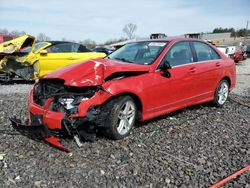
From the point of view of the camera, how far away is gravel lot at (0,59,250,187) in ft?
11.3

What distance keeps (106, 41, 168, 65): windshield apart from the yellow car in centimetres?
453

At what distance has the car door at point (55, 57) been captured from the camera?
9.84m

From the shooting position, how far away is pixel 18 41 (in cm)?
971

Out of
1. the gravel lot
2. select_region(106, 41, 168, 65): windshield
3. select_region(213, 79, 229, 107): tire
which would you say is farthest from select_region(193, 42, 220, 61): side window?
the gravel lot

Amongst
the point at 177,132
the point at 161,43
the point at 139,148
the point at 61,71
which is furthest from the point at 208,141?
the point at 61,71

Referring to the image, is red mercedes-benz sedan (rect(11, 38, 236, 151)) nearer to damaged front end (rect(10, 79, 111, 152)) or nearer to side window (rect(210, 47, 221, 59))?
damaged front end (rect(10, 79, 111, 152))

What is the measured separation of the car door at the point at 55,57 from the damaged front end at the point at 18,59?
12.3 inches

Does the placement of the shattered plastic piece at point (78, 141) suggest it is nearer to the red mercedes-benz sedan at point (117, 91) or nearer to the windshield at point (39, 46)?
the red mercedes-benz sedan at point (117, 91)

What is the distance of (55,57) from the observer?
Answer: 10039 mm

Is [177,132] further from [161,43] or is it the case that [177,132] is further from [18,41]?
[18,41]

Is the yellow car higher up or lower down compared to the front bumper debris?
higher up

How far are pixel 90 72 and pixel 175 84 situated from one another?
1672 mm

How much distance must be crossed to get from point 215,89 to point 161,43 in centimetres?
181

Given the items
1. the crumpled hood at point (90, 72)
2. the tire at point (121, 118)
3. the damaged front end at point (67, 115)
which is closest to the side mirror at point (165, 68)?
the crumpled hood at point (90, 72)
